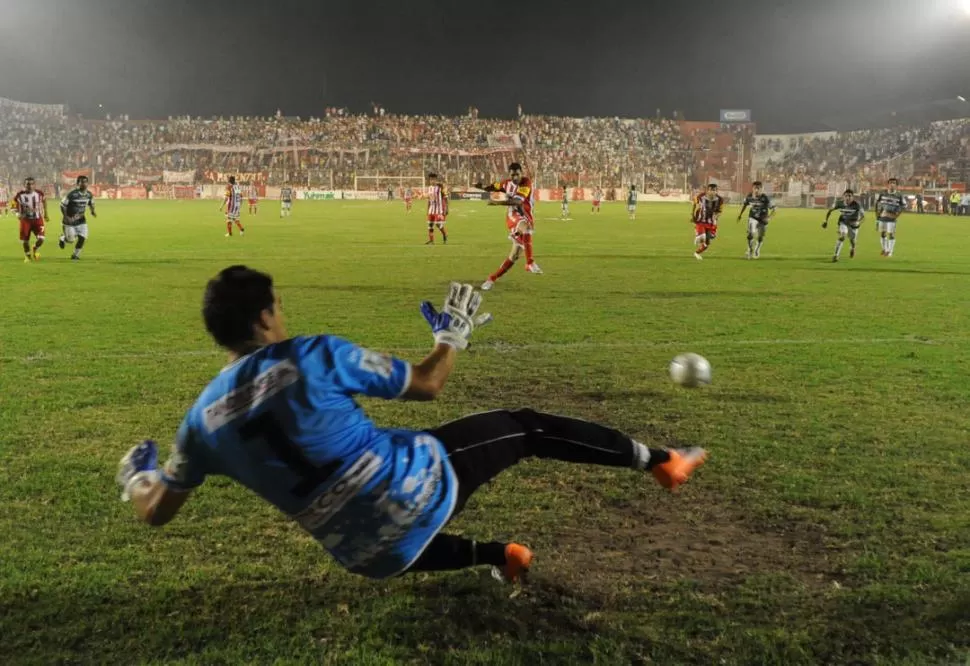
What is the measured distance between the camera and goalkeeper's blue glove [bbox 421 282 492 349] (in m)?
3.35

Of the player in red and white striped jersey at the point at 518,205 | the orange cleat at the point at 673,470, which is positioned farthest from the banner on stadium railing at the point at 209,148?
the orange cleat at the point at 673,470

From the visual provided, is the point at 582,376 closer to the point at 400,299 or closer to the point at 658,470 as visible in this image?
the point at 658,470

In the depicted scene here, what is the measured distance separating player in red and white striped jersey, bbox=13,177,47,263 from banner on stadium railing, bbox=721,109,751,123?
96.0 metres

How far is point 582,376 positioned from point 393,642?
514cm

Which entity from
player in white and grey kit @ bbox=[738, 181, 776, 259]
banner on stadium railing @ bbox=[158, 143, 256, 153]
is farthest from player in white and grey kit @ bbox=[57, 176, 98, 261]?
banner on stadium railing @ bbox=[158, 143, 256, 153]

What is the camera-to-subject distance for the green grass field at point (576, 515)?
3.45 m

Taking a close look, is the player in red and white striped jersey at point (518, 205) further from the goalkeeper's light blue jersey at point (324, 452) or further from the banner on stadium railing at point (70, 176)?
the banner on stadium railing at point (70, 176)

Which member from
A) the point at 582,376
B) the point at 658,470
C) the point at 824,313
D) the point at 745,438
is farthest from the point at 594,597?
the point at 824,313

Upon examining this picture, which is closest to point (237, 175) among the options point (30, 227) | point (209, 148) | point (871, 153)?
point (209, 148)

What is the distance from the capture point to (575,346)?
9797 mm

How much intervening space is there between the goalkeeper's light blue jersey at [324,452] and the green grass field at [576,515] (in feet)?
1.77

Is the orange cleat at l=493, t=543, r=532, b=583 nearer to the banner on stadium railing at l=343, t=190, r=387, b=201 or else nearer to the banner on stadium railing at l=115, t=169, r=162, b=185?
the banner on stadium railing at l=343, t=190, r=387, b=201

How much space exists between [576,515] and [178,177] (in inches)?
3278

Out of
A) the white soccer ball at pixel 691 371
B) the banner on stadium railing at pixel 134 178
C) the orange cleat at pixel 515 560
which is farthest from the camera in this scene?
the banner on stadium railing at pixel 134 178
